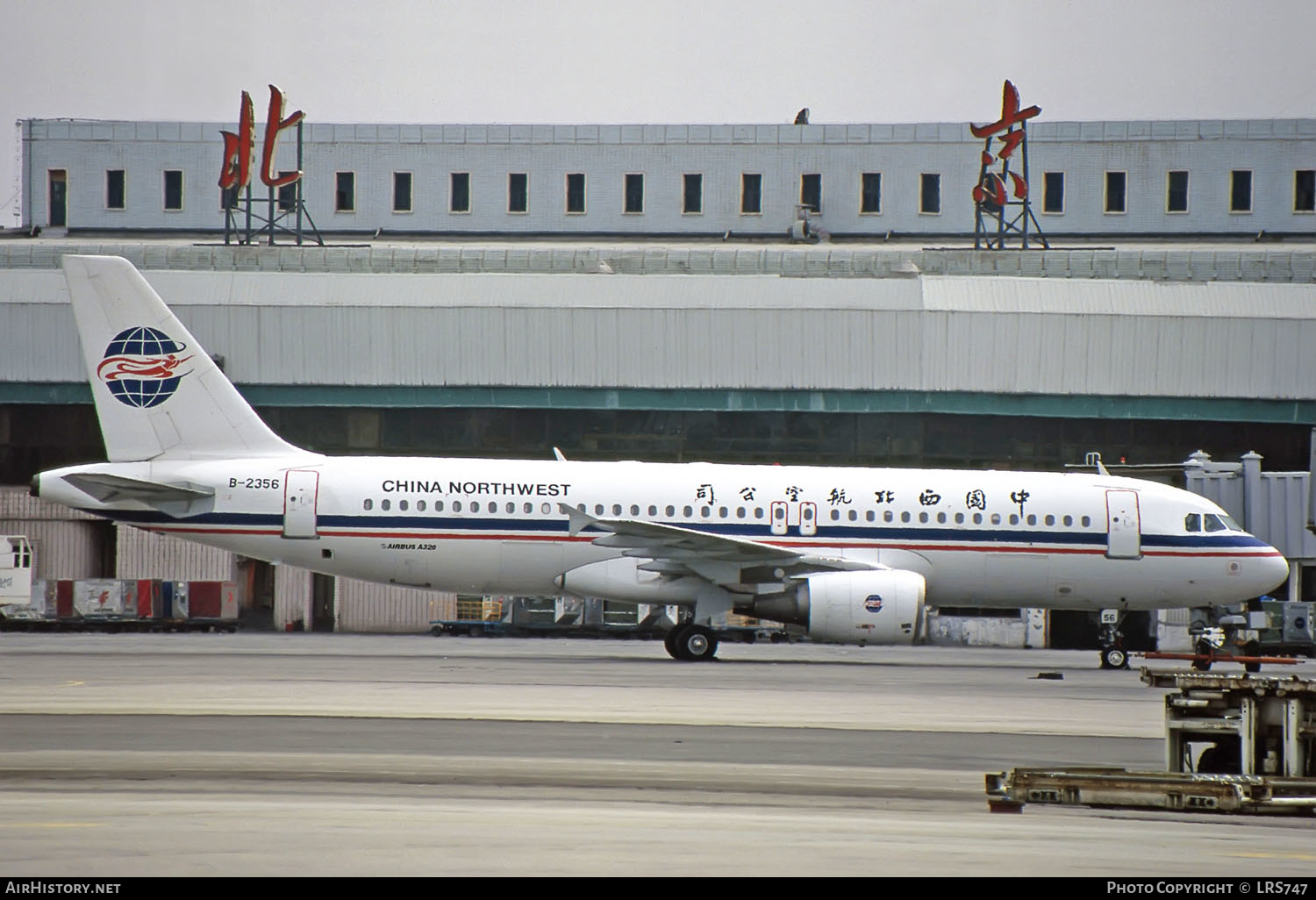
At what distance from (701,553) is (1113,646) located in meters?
8.85

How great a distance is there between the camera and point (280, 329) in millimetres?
41656

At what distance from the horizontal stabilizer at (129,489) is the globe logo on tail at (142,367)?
5.76ft

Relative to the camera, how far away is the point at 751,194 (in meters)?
58.9

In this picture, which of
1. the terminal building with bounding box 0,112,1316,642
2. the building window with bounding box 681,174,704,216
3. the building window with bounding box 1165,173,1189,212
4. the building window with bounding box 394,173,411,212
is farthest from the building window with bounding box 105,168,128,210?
the building window with bounding box 1165,173,1189,212

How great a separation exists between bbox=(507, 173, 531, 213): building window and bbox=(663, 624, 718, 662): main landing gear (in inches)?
1330

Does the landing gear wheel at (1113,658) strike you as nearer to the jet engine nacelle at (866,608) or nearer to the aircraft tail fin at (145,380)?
the jet engine nacelle at (866,608)

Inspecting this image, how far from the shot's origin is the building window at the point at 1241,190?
57656 millimetres

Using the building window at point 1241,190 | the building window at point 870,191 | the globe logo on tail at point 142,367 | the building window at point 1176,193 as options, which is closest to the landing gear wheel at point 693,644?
the globe logo on tail at point 142,367

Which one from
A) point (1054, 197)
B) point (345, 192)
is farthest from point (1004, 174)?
point (345, 192)

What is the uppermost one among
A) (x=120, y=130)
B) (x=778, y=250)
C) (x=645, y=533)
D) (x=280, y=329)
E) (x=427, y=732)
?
(x=120, y=130)

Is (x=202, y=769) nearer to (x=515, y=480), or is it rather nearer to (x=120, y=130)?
(x=515, y=480)

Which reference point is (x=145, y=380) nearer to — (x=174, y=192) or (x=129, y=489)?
(x=129, y=489)
